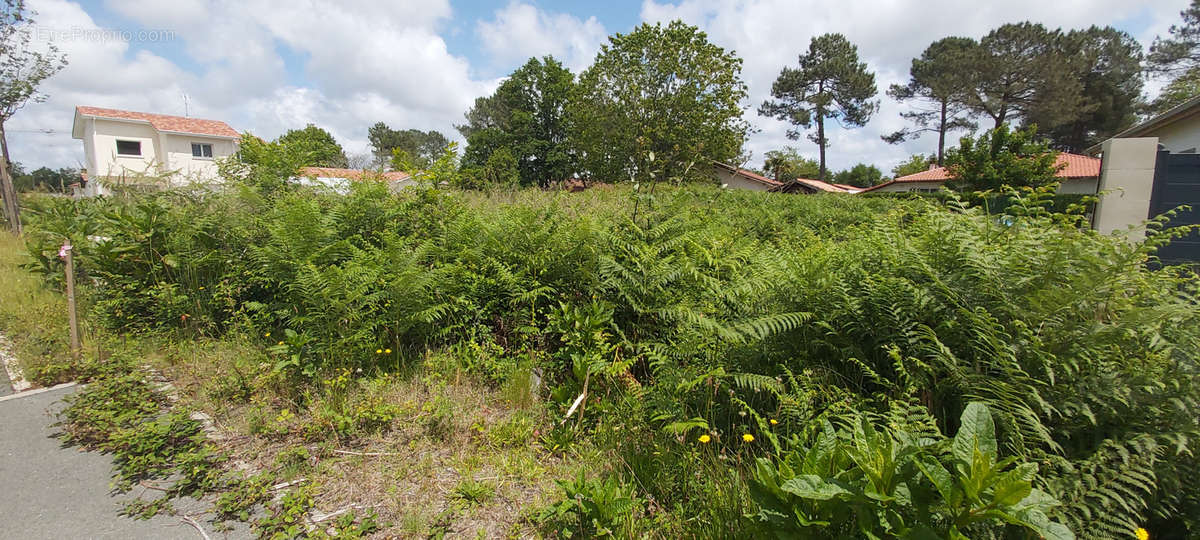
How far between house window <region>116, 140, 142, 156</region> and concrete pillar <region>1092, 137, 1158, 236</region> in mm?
46229

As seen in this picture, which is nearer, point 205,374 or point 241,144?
point 205,374

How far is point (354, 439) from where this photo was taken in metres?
3.24

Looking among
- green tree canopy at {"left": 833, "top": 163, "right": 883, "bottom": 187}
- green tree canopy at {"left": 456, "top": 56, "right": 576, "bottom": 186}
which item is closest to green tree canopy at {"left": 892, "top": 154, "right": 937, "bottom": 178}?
green tree canopy at {"left": 833, "top": 163, "right": 883, "bottom": 187}

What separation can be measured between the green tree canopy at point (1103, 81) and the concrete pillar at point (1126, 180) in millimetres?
42442

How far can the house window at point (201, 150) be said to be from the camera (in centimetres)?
3397

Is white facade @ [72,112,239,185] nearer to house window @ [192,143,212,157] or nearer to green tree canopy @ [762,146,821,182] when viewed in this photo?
house window @ [192,143,212,157]

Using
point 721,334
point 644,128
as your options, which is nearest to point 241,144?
point 721,334

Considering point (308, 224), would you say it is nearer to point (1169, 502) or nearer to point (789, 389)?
point (789, 389)

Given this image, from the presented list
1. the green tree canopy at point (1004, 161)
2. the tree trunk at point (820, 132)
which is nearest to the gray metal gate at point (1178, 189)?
the green tree canopy at point (1004, 161)

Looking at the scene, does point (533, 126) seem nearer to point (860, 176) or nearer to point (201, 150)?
point (201, 150)

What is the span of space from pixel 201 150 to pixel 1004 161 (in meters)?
49.8

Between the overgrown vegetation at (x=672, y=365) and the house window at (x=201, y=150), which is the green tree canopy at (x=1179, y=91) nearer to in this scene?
the overgrown vegetation at (x=672, y=365)

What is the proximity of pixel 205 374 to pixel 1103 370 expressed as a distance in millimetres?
5829

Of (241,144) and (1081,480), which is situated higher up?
(241,144)
